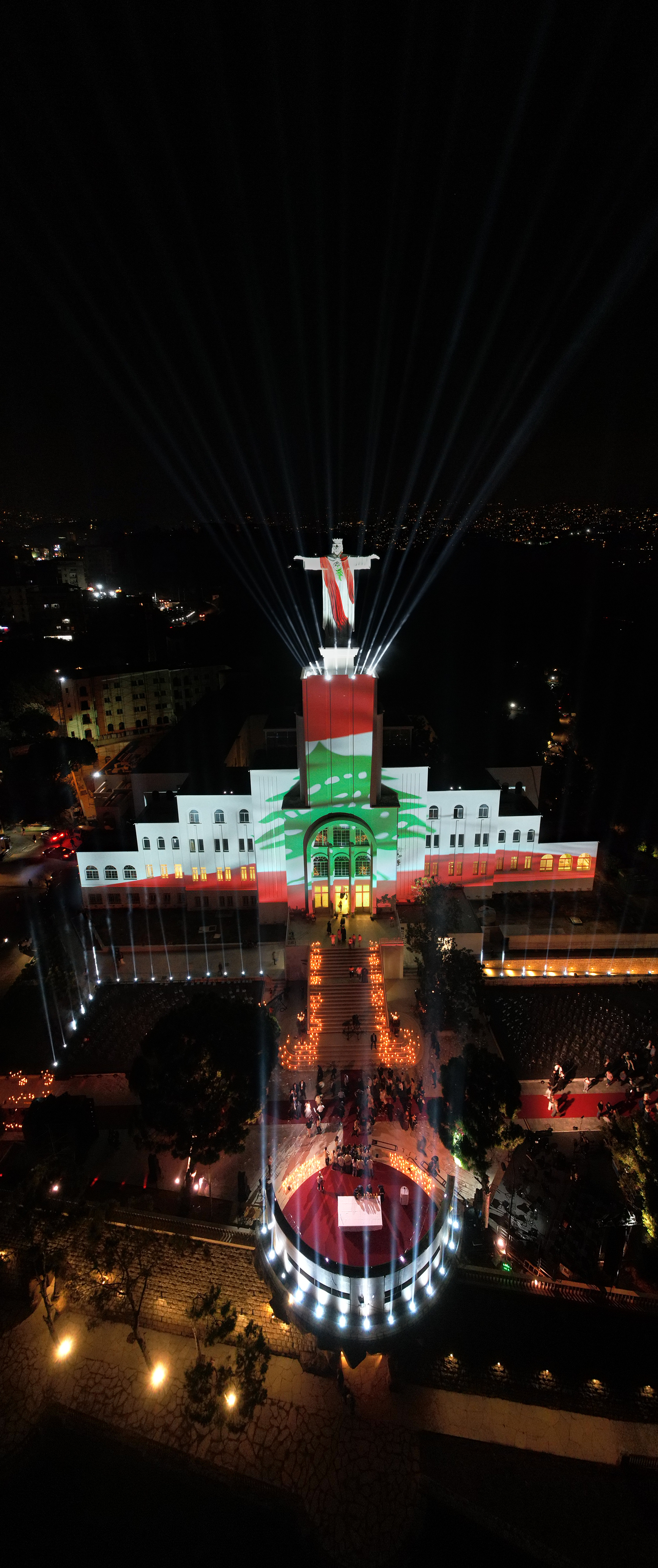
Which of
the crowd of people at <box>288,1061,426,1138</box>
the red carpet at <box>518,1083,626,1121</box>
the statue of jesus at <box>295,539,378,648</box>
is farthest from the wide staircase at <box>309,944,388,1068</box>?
the statue of jesus at <box>295,539,378,648</box>

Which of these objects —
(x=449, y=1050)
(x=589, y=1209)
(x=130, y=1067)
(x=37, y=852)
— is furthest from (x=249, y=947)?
(x=37, y=852)

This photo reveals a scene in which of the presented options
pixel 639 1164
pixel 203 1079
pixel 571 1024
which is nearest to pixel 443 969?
pixel 571 1024

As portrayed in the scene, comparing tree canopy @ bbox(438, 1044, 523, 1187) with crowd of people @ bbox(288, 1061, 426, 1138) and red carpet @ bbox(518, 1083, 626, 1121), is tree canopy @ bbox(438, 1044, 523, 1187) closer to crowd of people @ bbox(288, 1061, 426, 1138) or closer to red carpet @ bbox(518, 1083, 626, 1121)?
crowd of people @ bbox(288, 1061, 426, 1138)

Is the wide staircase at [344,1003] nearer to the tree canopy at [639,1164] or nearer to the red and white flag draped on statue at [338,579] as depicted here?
the tree canopy at [639,1164]

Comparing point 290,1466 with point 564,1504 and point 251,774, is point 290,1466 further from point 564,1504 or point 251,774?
point 251,774

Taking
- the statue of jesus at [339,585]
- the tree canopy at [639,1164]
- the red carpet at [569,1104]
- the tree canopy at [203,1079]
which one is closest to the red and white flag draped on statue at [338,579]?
the statue of jesus at [339,585]

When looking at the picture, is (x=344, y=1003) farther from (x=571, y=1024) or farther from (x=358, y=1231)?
(x=571, y=1024)
